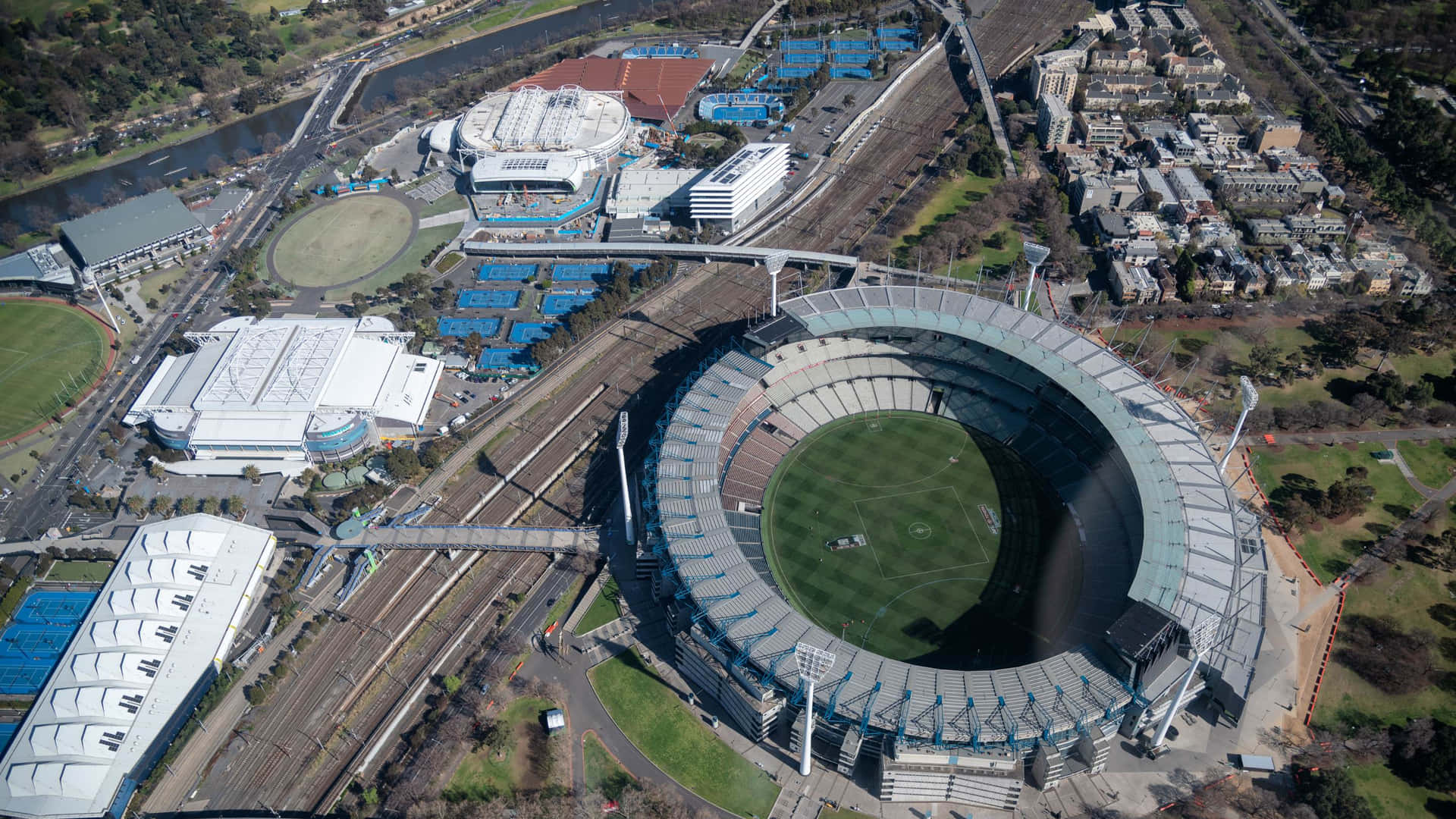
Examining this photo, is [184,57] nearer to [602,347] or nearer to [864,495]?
[602,347]

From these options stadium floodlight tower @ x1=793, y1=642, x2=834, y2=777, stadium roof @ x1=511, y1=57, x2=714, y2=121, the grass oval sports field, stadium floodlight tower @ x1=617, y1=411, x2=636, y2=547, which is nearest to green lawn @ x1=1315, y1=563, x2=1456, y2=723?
stadium floodlight tower @ x1=793, y1=642, x2=834, y2=777

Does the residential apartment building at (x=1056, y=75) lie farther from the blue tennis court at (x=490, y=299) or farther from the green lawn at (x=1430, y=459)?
the blue tennis court at (x=490, y=299)

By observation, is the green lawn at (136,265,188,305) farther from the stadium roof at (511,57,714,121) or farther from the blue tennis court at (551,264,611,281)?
the stadium roof at (511,57,714,121)

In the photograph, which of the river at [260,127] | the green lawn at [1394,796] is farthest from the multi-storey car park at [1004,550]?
the river at [260,127]

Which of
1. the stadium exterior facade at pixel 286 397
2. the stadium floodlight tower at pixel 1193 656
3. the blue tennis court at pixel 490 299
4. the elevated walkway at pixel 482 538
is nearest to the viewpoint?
the stadium floodlight tower at pixel 1193 656

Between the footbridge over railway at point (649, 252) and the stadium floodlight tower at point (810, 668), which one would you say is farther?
the footbridge over railway at point (649, 252)
